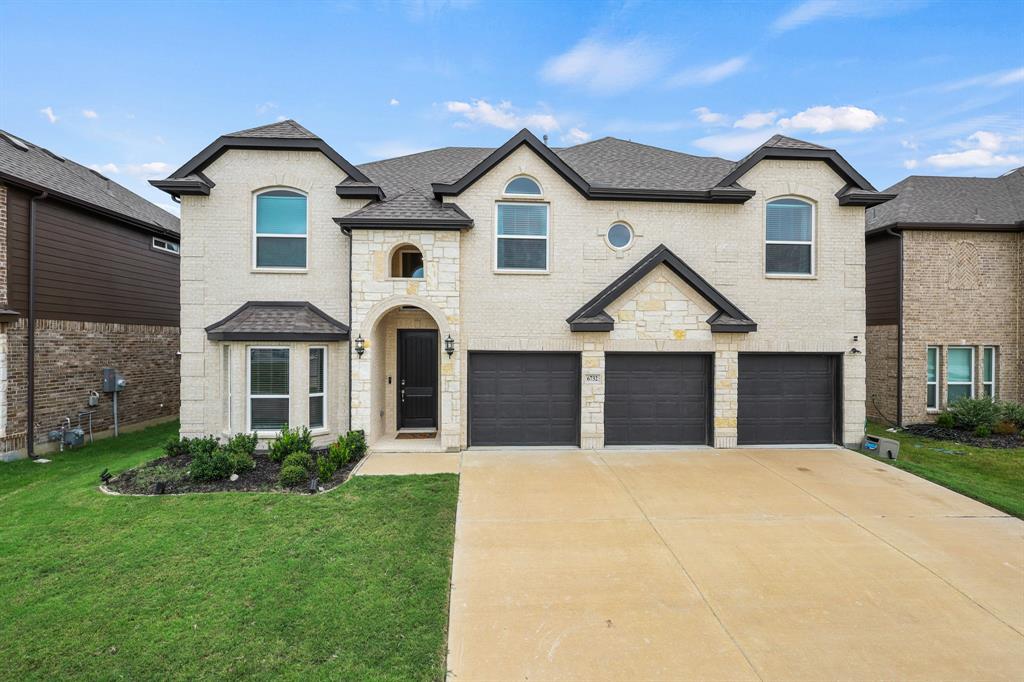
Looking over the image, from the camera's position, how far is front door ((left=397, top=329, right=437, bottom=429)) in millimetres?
11023

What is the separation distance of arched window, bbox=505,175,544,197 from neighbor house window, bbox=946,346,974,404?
41.8ft

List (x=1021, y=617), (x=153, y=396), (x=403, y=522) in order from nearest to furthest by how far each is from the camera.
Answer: (x=1021, y=617) → (x=403, y=522) → (x=153, y=396)

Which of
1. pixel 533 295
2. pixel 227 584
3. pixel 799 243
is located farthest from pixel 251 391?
pixel 799 243

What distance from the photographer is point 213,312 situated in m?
9.93

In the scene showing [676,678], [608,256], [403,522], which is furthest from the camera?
[608,256]

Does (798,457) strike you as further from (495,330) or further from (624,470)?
(495,330)

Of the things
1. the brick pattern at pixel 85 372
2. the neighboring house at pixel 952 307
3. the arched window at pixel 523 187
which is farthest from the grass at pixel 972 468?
the brick pattern at pixel 85 372

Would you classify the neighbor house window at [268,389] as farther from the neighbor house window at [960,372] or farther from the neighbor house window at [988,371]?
the neighbor house window at [988,371]

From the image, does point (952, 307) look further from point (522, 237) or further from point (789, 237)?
point (522, 237)

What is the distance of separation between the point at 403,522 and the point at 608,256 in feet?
22.9

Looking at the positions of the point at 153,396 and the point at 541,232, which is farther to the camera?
the point at 153,396

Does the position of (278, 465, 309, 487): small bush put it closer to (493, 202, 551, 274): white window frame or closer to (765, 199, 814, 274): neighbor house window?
(493, 202, 551, 274): white window frame

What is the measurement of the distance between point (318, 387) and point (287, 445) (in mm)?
1439

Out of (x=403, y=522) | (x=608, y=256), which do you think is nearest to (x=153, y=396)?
(x=403, y=522)
